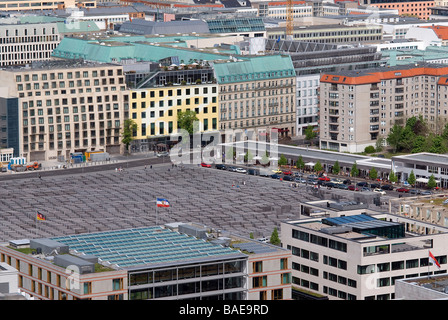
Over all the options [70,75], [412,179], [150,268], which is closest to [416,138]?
[412,179]

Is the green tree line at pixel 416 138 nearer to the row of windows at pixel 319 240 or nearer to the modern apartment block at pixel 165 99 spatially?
the modern apartment block at pixel 165 99

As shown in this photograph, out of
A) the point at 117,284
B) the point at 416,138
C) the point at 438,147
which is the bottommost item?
the point at 438,147

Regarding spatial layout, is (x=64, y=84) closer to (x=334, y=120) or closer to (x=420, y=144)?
(x=334, y=120)

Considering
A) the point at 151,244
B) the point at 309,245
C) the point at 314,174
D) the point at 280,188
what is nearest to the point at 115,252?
the point at 151,244

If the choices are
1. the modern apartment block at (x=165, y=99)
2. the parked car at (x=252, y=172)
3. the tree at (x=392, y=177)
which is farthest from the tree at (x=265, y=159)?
the tree at (x=392, y=177)

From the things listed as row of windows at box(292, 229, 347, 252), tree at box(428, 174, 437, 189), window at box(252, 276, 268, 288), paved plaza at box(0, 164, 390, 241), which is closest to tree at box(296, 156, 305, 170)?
paved plaza at box(0, 164, 390, 241)

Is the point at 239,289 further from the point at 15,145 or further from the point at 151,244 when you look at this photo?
the point at 15,145

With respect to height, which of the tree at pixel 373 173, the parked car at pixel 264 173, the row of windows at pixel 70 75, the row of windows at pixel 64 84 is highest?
the row of windows at pixel 70 75
